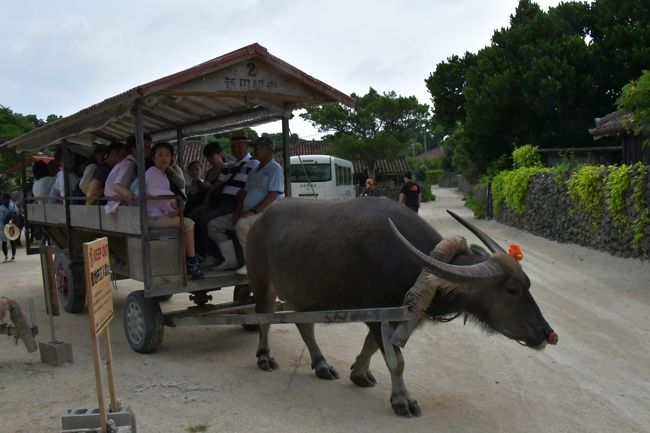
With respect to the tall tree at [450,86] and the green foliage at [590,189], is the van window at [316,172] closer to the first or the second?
the tall tree at [450,86]

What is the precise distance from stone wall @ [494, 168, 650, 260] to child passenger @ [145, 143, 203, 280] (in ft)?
23.8

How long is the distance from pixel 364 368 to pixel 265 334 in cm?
108

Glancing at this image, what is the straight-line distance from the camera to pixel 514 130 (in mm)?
23016

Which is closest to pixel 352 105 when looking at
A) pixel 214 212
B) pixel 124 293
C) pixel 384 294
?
pixel 214 212

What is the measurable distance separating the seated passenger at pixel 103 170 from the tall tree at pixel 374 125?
92.2 feet

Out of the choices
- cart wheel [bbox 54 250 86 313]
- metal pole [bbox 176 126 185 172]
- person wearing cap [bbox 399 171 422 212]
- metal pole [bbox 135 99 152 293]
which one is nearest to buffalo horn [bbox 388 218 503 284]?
metal pole [bbox 135 99 152 293]

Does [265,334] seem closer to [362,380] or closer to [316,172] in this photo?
[362,380]

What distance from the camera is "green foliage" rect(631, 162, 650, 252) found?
9.42m

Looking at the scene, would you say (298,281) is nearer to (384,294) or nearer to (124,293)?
(384,294)

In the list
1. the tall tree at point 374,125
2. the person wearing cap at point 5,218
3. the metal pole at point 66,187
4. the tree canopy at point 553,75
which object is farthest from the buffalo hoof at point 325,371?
the tall tree at point 374,125

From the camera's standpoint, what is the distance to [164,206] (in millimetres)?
5816

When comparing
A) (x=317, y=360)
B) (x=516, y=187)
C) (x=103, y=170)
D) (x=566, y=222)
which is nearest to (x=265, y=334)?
(x=317, y=360)

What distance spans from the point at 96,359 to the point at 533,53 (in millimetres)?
22209

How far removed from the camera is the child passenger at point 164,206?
5.62 m
